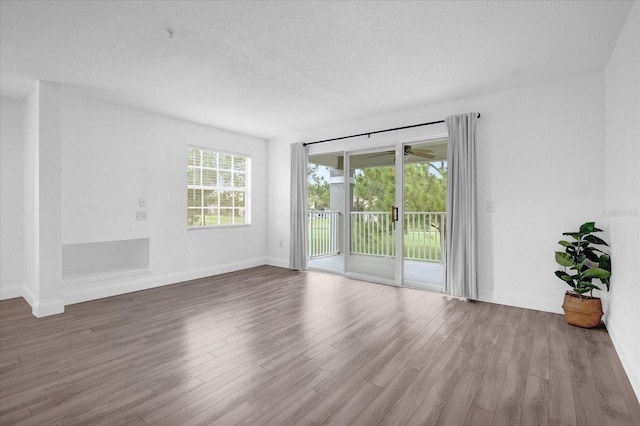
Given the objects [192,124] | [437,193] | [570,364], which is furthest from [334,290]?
[192,124]

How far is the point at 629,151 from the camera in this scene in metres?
2.24

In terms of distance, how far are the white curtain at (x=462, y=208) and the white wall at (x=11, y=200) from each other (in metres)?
5.53

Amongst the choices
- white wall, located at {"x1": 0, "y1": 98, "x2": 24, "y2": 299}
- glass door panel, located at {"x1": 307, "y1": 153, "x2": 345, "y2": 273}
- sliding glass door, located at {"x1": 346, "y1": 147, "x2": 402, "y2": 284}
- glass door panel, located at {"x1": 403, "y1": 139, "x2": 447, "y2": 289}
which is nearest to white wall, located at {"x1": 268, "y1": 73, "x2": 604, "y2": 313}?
glass door panel, located at {"x1": 403, "y1": 139, "x2": 447, "y2": 289}

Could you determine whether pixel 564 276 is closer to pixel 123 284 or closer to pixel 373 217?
pixel 373 217

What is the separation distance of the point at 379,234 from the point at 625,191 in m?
3.07

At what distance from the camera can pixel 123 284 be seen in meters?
4.20

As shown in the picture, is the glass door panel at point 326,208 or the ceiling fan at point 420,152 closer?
the ceiling fan at point 420,152

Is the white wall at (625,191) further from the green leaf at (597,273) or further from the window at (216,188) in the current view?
the window at (216,188)

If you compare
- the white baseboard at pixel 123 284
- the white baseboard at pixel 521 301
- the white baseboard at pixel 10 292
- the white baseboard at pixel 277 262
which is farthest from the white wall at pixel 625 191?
the white baseboard at pixel 10 292

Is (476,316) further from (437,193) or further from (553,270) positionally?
(437,193)

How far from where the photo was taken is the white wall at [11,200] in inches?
156

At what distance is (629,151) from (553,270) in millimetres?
1594

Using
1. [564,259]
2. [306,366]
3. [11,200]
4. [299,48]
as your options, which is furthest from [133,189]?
[564,259]

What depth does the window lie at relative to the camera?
16.8 feet
